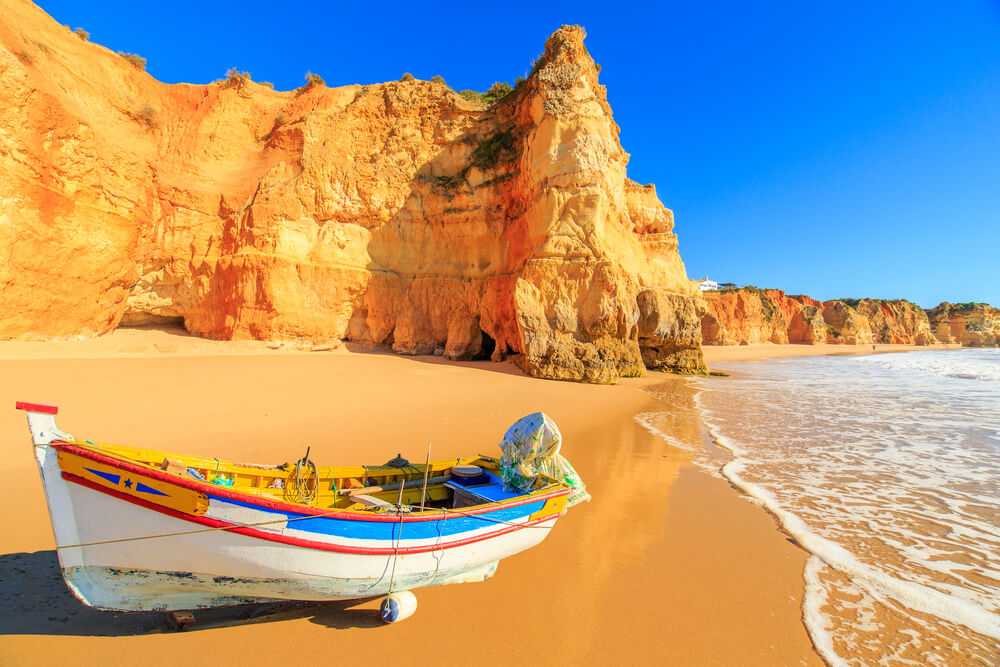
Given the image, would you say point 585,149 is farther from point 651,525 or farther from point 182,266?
point 182,266

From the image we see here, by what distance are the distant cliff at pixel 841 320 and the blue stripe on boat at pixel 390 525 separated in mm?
52348

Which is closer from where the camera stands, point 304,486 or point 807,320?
point 304,486

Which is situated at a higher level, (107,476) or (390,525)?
(107,476)

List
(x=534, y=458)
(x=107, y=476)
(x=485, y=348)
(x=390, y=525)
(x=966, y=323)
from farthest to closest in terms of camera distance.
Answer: (x=966, y=323)
(x=485, y=348)
(x=534, y=458)
(x=390, y=525)
(x=107, y=476)

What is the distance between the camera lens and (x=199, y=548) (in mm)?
2711

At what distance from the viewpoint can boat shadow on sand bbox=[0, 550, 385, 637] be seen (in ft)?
9.14

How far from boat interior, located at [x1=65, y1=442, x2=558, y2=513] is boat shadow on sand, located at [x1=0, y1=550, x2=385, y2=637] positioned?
76 cm

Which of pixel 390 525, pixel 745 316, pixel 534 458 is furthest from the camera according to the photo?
pixel 745 316

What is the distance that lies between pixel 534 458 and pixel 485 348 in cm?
1638

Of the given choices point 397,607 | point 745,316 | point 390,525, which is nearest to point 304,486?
point 390,525

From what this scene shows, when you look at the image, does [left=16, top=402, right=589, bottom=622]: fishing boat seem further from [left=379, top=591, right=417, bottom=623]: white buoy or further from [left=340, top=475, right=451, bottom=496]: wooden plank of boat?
[left=340, top=475, right=451, bottom=496]: wooden plank of boat

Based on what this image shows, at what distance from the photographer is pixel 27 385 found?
830cm

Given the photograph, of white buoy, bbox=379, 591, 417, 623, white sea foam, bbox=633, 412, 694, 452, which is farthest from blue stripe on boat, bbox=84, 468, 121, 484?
white sea foam, bbox=633, 412, 694, 452

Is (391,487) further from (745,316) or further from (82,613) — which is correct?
(745,316)
